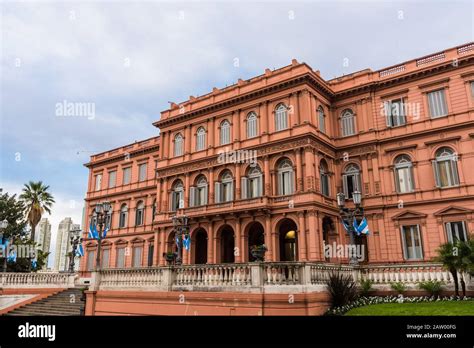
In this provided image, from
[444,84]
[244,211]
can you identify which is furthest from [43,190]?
[444,84]

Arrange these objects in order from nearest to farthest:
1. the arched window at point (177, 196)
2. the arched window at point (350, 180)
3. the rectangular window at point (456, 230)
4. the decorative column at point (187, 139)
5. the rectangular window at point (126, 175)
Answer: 1. the rectangular window at point (456, 230)
2. the arched window at point (350, 180)
3. the arched window at point (177, 196)
4. the decorative column at point (187, 139)
5. the rectangular window at point (126, 175)

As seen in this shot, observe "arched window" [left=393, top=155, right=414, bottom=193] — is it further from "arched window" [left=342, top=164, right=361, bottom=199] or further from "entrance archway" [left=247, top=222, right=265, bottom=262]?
"entrance archway" [left=247, top=222, right=265, bottom=262]

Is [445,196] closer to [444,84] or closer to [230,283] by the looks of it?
[444,84]

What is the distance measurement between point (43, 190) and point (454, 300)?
3877 centimetres

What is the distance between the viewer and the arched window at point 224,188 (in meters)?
29.5

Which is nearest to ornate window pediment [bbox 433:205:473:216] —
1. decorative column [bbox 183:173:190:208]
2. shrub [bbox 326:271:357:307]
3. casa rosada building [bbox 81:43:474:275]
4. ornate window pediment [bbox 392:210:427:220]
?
casa rosada building [bbox 81:43:474:275]

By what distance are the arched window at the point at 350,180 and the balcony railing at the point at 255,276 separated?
10659 millimetres

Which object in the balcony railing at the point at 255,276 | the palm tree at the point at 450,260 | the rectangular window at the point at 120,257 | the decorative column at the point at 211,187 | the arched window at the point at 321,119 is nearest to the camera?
the balcony railing at the point at 255,276

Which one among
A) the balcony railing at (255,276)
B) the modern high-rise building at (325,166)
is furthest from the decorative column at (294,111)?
the balcony railing at (255,276)

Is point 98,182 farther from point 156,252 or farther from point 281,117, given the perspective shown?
point 281,117

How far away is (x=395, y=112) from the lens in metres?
27.5

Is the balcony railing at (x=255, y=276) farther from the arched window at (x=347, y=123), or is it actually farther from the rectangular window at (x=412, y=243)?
the arched window at (x=347, y=123)
